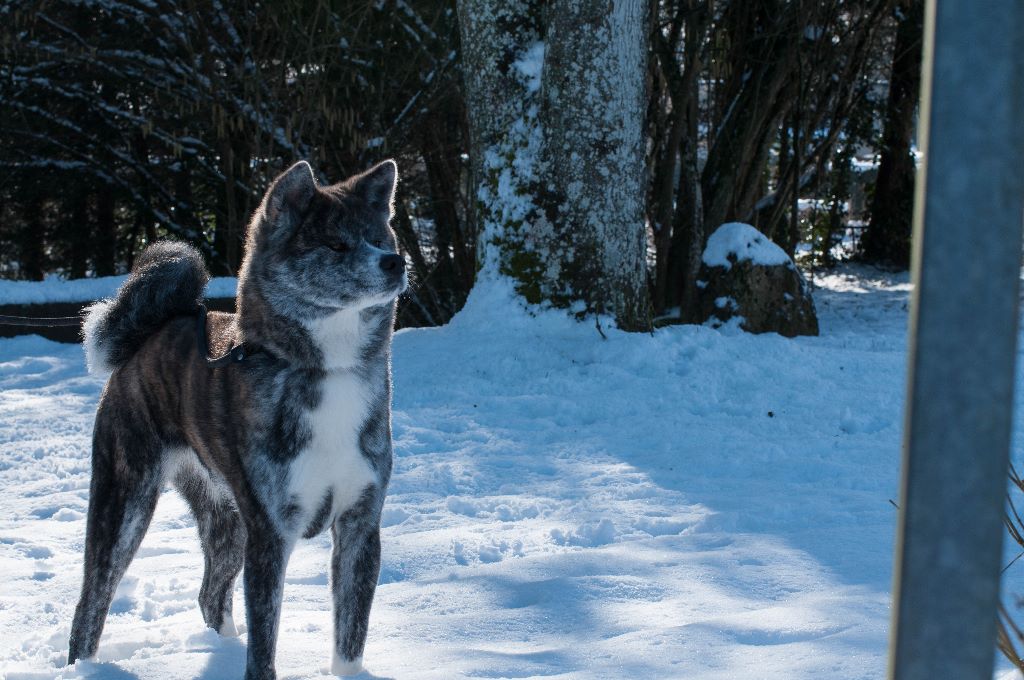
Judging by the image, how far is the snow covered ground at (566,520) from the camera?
331 cm

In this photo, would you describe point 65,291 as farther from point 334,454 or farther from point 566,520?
point 334,454

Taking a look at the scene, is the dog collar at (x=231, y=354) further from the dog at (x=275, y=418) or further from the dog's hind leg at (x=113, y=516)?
the dog's hind leg at (x=113, y=516)

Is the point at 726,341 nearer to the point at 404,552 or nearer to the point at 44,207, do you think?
the point at 404,552

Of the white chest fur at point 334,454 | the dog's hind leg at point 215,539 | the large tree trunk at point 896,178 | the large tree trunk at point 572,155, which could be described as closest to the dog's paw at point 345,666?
the white chest fur at point 334,454

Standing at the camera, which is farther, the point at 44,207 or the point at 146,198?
the point at 44,207

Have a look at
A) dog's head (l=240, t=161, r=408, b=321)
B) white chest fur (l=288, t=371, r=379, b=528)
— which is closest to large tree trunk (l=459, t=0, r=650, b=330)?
dog's head (l=240, t=161, r=408, b=321)

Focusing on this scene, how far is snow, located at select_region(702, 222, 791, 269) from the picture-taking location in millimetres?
9359

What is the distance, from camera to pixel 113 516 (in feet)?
12.2

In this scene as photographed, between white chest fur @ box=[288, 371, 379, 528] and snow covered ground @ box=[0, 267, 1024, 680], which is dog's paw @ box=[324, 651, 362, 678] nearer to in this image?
snow covered ground @ box=[0, 267, 1024, 680]

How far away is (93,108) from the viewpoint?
14.2 meters

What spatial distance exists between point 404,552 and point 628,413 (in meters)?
2.56

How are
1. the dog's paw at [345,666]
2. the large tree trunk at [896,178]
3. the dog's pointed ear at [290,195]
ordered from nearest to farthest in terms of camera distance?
the dog's paw at [345,666], the dog's pointed ear at [290,195], the large tree trunk at [896,178]

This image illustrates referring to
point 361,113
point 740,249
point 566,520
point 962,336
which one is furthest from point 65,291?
point 962,336

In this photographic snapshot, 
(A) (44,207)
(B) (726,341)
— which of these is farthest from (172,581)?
(A) (44,207)
